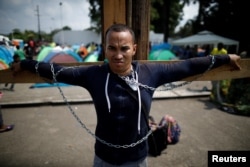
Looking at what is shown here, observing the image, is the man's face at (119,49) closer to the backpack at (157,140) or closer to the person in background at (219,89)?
the backpack at (157,140)

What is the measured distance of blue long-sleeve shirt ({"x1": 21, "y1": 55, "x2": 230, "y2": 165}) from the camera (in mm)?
1544

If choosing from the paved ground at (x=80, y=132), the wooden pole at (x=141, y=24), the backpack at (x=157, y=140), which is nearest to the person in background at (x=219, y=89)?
the paved ground at (x=80, y=132)

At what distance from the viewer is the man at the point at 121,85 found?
1527 mm

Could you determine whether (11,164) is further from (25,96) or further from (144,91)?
(25,96)

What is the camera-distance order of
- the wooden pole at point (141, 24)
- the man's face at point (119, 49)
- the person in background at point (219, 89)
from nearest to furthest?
the man's face at point (119, 49), the wooden pole at point (141, 24), the person in background at point (219, 89)

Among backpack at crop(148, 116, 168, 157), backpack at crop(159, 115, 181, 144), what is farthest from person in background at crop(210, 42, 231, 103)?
backpack at crop(148, 116, 168, 157)

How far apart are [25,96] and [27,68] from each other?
654 centimetres

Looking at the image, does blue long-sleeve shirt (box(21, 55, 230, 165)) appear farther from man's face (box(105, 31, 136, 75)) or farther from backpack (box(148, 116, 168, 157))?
backpack (box(148, 116, 168, 157))

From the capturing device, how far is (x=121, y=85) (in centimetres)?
155

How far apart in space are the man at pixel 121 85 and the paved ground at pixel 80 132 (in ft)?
6.77

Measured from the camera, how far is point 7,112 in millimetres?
6062

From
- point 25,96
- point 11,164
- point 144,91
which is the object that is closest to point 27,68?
point 144,91

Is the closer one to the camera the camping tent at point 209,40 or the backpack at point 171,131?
the backpack at point 171,131

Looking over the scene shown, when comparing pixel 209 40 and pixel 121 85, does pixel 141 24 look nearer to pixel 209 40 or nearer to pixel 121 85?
pixel 121 85
